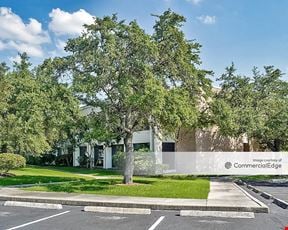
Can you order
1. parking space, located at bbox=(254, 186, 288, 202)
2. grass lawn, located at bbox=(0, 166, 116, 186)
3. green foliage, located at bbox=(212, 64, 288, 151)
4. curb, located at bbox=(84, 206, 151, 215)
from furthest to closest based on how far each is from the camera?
green foliage, located at bbox=(212, 64, 288, 151) < grass lawn, located at bbox=(0, 166, 116, 186) < parking space, located at bbox=(254, 186, 288, 202) < curb, located at bbox=(84, 206, 151, 215)

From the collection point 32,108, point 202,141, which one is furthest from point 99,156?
point 32,108

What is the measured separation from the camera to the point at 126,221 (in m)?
10.8

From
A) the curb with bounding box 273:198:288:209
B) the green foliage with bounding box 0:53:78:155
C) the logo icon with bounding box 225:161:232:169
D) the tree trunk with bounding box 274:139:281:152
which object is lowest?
the curb with bounding box 273:198:288:209

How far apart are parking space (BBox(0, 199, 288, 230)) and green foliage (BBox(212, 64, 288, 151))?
60.3 feet

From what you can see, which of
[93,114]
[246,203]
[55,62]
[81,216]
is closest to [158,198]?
[246,203]

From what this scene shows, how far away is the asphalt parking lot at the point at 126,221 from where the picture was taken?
9.94 metres

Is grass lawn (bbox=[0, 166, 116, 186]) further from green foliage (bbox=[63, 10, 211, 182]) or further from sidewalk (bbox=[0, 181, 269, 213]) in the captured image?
sidewalk (bbox=[0, 181, 269, 213])

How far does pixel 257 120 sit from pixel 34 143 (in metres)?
17.3

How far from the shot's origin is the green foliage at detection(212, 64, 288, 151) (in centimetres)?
3124

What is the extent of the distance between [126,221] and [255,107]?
87.5ft

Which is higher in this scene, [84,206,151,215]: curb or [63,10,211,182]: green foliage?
[63,10,211,182]: green foliage

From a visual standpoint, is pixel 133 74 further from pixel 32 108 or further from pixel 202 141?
pixel 202 141

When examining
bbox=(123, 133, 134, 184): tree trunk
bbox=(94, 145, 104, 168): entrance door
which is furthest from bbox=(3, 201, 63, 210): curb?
bbox=(94, 145, 104, 168): entrance door

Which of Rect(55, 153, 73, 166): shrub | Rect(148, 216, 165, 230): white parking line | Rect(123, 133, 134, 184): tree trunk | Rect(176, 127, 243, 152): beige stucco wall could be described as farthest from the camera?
Rect(55, 153, 73, 166): shrub
